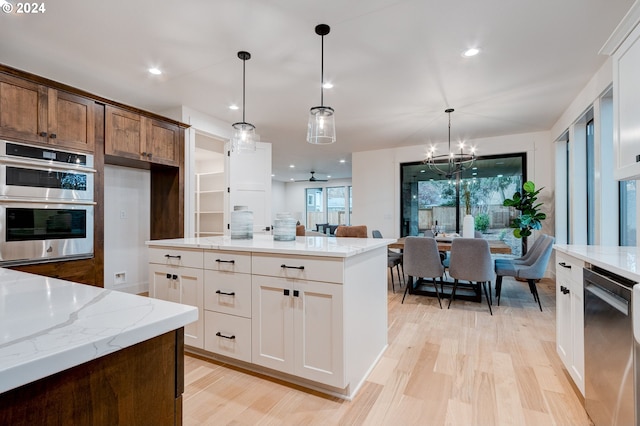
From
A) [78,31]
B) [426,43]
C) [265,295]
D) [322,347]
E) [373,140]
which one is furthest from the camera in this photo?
[373,140]

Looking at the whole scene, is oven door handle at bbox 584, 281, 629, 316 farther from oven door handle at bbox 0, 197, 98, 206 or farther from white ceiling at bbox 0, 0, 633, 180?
oven door handle at bbox 0, 197, 98, 206

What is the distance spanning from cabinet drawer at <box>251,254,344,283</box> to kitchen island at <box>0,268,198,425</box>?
1115 mm

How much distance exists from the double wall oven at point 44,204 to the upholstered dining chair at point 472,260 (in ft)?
12.7

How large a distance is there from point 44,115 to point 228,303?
7.75 ft

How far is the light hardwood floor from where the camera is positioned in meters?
1.67

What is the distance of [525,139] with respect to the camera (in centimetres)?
542

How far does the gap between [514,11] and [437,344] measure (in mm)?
2659

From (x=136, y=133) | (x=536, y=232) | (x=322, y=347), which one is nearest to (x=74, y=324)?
(x=322, y=347)

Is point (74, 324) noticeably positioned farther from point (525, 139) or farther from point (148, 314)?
point (525, 139)

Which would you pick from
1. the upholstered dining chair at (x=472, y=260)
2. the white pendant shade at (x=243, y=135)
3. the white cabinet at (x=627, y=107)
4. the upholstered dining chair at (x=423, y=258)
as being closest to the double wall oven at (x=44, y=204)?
the white pendant shade at (x=243, y=135)

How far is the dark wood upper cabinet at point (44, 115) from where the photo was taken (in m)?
2.43

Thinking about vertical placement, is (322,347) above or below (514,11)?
below

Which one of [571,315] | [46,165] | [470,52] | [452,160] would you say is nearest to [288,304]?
[571,315]

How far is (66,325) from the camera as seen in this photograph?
59 cm
